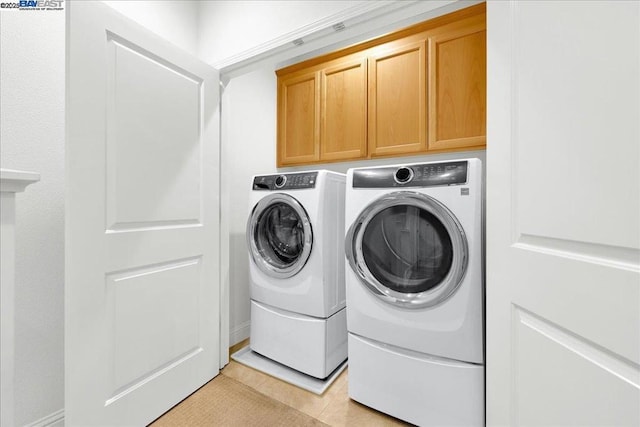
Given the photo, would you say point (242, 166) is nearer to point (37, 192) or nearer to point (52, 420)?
point (37, 192)

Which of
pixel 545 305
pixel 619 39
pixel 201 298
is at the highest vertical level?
pixel 619 39

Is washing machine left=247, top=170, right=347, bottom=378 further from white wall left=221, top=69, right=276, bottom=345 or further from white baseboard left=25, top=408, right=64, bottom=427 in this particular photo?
white baseboard left=25, top=408, right=64, bottom=427

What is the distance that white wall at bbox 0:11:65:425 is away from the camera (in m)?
1.08

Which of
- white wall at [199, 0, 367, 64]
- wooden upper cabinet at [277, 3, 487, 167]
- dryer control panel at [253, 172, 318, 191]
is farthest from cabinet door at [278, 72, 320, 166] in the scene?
white wall at [199, 0, 367, 64]

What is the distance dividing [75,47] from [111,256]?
80 cm

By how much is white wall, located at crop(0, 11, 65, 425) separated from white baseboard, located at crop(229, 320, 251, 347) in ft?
3.30

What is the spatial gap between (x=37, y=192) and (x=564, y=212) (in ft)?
5.97

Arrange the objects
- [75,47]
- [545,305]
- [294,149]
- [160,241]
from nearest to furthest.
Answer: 1. [545,305]
2. [75,47]
3. [160,241]
4. [294,149]

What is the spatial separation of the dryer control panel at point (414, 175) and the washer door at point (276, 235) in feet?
1.56

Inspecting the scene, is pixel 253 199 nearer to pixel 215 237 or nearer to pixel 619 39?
pixel 215 237

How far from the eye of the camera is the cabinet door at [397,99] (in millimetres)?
1911

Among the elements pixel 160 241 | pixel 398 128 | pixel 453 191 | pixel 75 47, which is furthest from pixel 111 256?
pixel 398 128

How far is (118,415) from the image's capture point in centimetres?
114

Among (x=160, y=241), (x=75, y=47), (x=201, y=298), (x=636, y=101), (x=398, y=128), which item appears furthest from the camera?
(x=398, y=128)
